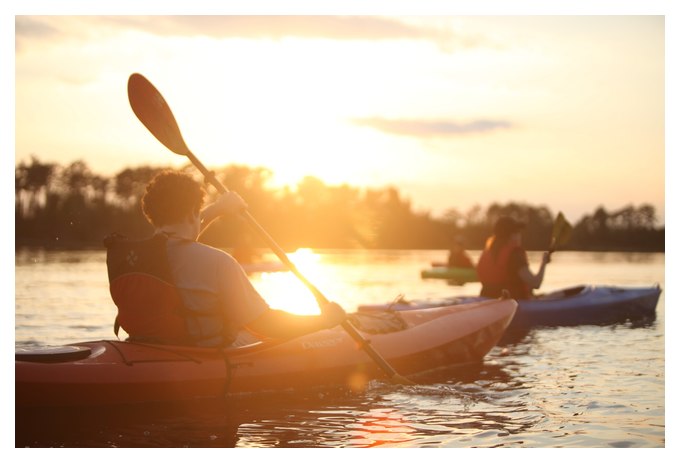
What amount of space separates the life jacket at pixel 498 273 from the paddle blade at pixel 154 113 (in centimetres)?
441

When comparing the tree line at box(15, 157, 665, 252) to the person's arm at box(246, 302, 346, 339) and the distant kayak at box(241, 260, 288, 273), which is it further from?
the person's arm at box(246, 302, 346, 339)

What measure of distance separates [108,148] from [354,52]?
2.17 m

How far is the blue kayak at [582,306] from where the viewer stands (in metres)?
9.49

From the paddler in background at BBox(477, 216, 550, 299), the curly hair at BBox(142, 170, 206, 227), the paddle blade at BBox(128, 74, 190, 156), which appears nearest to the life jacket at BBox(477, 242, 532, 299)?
the paddler in background at BBox(477, 216, 550, 299)

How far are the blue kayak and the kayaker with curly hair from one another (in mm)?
4452

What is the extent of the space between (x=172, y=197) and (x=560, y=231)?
5.77m

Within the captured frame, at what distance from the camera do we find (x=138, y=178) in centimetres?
3809

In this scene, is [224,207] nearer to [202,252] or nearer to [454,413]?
[202,252]

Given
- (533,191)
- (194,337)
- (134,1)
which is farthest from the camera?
(533,191)

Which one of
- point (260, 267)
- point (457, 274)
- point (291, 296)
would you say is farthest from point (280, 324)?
point (291, 296)

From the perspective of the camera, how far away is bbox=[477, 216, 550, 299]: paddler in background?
29.7 ft
